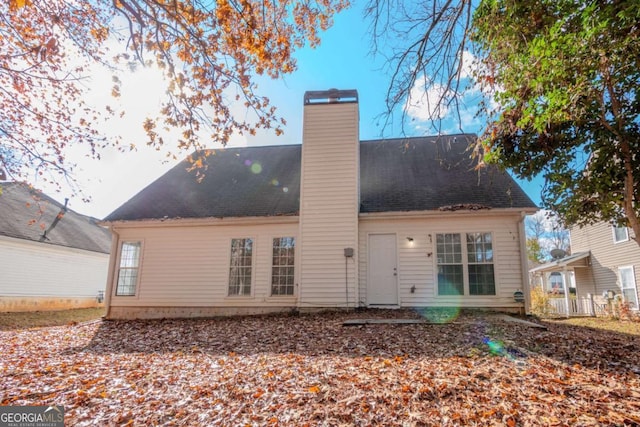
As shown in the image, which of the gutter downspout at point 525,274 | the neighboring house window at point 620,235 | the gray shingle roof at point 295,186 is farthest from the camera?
the neighboring house window at point 620,235

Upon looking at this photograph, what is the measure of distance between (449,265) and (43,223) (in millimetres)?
15128

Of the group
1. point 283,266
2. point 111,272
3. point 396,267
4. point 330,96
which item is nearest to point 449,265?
point 396,267

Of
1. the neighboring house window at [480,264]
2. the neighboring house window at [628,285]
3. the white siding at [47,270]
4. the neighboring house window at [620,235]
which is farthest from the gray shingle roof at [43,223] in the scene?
the neighboring house window at [620,235]

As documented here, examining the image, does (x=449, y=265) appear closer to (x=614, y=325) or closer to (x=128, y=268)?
(x=614, y=325)

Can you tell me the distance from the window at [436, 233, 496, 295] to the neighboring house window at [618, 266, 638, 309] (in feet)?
Result: 25.1

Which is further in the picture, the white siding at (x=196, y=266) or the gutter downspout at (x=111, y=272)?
the gutter downspout at (x=111, y=272)

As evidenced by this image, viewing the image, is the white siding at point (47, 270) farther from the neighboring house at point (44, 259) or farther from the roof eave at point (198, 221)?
the roof eave at point (198, 221)

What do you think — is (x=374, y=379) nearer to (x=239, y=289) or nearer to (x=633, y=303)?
(x=239, y=289)

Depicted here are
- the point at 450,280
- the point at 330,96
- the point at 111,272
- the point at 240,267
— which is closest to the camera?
the point at 450,280

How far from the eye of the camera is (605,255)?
14.4 meters

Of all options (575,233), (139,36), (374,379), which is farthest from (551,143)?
(575,233)

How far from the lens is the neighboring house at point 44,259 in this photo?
14172 millimetres

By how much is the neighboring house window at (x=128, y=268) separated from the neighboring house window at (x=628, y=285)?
55.6ft

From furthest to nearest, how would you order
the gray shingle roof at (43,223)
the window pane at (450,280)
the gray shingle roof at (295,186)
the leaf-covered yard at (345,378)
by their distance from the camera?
the gray shingle roof at (43,223) < the gray shingle roof at (295,186) < the window pane at (450,280) < the leaf-covered yard at (345,378)
